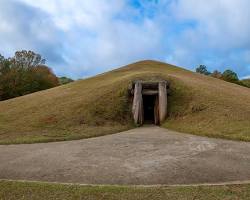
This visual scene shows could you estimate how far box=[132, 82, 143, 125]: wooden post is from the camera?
16.7 metres

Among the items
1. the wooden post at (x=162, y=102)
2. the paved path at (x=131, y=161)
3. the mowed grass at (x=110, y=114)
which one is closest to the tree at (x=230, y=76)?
the mowed grass at (x=110, y=114)

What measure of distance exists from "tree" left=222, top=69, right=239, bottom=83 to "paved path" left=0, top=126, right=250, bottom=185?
29.4 meters

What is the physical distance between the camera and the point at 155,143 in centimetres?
1095

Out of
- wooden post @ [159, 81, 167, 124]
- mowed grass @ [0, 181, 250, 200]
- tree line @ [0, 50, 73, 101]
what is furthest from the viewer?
tree line @ [0, 50, 73, 101]

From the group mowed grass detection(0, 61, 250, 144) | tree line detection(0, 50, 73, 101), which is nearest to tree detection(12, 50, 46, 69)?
tree line detection(0, 50, 73, 101)

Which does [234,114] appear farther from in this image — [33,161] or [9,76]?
[9,76]

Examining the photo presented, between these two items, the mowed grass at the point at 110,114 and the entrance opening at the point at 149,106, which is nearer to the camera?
the mowed grass at the point at 110,114

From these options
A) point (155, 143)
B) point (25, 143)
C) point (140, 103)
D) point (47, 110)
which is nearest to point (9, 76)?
point (47, 110)

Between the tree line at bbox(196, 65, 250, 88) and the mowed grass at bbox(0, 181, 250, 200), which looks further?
the tree line at bbox(196, 65, 250, 88)

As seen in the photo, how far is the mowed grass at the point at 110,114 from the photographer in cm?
1330

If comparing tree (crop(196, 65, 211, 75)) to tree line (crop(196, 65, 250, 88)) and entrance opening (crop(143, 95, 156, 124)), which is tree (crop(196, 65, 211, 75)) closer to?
tree line (crop(196, 65, 250, 88))

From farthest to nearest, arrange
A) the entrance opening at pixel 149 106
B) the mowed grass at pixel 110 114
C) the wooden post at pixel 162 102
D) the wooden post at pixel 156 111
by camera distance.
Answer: the entrance opening at pixel 149 106
the wooden post at pixel 156 111
the wooden post at pixel 162 102
the mowed grass at pixel 110 114

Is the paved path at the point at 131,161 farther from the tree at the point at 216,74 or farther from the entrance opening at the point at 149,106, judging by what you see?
the tree at the point at 216,74

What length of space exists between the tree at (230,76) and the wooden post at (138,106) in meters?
24.2
